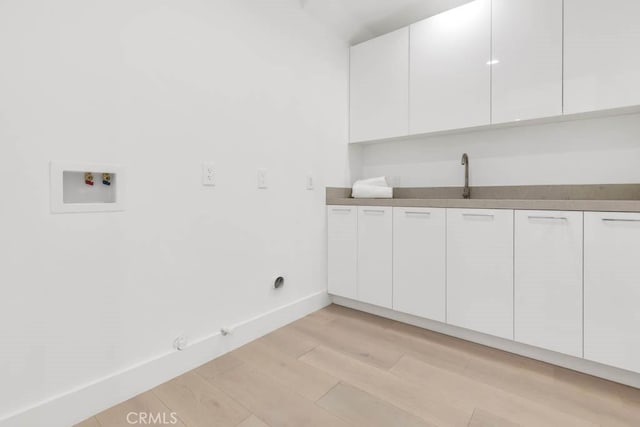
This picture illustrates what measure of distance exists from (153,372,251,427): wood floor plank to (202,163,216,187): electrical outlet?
101 cm

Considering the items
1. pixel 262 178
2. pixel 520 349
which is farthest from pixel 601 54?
pixel 262 178

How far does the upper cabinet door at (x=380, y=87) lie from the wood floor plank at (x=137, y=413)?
2244 millimetres

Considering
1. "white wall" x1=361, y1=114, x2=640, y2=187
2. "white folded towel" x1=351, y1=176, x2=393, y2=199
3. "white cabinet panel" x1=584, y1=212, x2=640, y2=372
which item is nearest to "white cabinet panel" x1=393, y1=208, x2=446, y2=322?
"white folded towel" x1=351, y1=176, x2=393, y2=199

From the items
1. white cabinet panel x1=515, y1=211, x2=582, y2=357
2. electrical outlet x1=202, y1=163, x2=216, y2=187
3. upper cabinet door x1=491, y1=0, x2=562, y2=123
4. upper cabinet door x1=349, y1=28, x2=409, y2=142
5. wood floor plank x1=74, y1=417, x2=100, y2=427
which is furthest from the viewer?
upper cabinet door x1=349, y1=28, x2=409, y2=142

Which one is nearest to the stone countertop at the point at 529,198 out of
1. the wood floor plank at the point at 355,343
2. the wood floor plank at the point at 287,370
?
the wood floor plank at the point at 355,343

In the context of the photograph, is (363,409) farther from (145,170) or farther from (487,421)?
(145,170)

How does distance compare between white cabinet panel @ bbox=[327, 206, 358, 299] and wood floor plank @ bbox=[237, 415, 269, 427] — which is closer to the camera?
wood floor plank @ bbox=[237, 415, 269, 427]

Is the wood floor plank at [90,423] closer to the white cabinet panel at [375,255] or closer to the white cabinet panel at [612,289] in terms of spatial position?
the white cabinet panel at [375,255]

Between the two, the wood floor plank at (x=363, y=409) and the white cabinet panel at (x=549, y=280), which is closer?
the wood floor plank at (x=363, y=409)

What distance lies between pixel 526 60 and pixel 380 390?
2062 mm

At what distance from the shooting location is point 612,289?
153cm

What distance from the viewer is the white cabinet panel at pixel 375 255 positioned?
2.28 metres

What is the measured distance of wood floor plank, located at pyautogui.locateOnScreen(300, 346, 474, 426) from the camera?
1346 millimetres

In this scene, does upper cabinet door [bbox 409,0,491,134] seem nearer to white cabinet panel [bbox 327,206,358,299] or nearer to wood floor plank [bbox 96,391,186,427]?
white cabinet panel [bbox 327,206,358,299]
